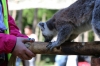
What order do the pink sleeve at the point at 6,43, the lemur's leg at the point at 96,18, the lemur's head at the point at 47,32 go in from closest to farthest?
the pink sleeve at the point at 6,43
the lemur's leg at the point at 96,18
the lemur's head at the point at 47,32

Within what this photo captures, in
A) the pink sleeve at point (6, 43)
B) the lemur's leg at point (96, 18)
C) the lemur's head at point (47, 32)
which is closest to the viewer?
the pink sleeve at point (6, 43)

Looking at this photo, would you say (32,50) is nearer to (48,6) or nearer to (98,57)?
(98,57)

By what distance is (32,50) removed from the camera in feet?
8.04

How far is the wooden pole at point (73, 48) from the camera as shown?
231 cm

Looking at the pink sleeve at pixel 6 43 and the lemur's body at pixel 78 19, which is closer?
the pink sleeve at pixel 6 43

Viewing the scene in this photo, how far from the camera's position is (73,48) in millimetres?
2385

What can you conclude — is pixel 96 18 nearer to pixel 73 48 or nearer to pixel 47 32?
pixel 73 48

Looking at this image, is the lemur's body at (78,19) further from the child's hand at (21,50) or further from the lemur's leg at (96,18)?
the child's hand at (21,50)

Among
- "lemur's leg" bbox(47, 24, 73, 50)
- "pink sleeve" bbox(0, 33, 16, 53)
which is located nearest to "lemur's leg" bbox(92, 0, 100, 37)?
"lemur's leg" bbox(47, 24, 73, 50)

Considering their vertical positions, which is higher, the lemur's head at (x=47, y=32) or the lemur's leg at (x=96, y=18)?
the lemur's leg at (x=96, y=18)

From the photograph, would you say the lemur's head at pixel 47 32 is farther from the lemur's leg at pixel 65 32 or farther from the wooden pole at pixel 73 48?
the wooden pole at pixel 73 48

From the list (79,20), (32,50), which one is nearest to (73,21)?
(79,20)

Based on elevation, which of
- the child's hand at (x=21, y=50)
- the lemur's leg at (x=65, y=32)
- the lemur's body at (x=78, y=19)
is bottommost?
the child's hand at (x=21, y=50)

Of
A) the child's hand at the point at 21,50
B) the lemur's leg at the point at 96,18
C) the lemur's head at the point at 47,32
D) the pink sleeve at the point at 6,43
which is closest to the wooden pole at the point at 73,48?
the child's hand at the point at 21,50
